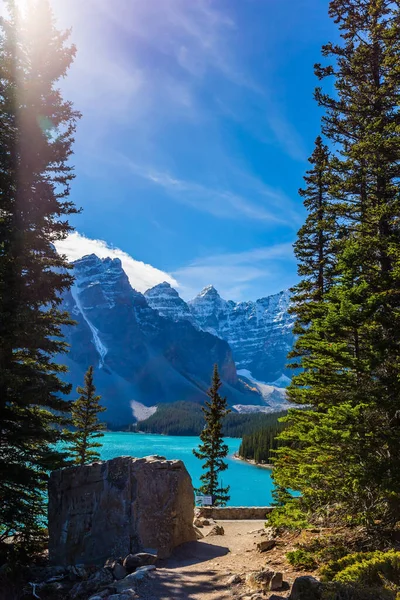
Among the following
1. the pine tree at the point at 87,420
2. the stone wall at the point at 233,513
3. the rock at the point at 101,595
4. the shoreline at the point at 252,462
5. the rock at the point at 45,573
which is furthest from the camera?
the shoreline at the point at 252,462

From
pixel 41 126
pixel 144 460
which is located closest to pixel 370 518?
pixel 144 460

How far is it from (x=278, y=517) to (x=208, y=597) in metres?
2.71

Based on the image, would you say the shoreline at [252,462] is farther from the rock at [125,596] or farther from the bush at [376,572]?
the bush at [376,572]

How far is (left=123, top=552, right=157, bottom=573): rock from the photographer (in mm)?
9609

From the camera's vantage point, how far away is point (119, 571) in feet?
30.1

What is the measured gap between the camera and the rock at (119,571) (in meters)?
9.02

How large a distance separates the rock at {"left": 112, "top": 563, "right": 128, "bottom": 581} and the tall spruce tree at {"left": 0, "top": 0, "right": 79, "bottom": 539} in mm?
3146

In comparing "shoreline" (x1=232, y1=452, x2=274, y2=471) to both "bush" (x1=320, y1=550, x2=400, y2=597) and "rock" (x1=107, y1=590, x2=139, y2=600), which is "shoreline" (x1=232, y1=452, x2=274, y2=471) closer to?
"rock" (x1=107, y1=590, x2=139, y2=600)

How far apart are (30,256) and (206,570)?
9.48 m

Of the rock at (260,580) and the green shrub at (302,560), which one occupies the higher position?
the rock at (260,580)

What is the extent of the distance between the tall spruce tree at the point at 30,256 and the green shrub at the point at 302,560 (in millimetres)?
6979

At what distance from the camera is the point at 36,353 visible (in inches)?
475

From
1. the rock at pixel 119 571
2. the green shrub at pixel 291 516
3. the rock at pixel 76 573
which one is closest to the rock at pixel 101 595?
the rock at pixel 119 571

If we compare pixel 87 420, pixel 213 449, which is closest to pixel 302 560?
pixel 87 420
